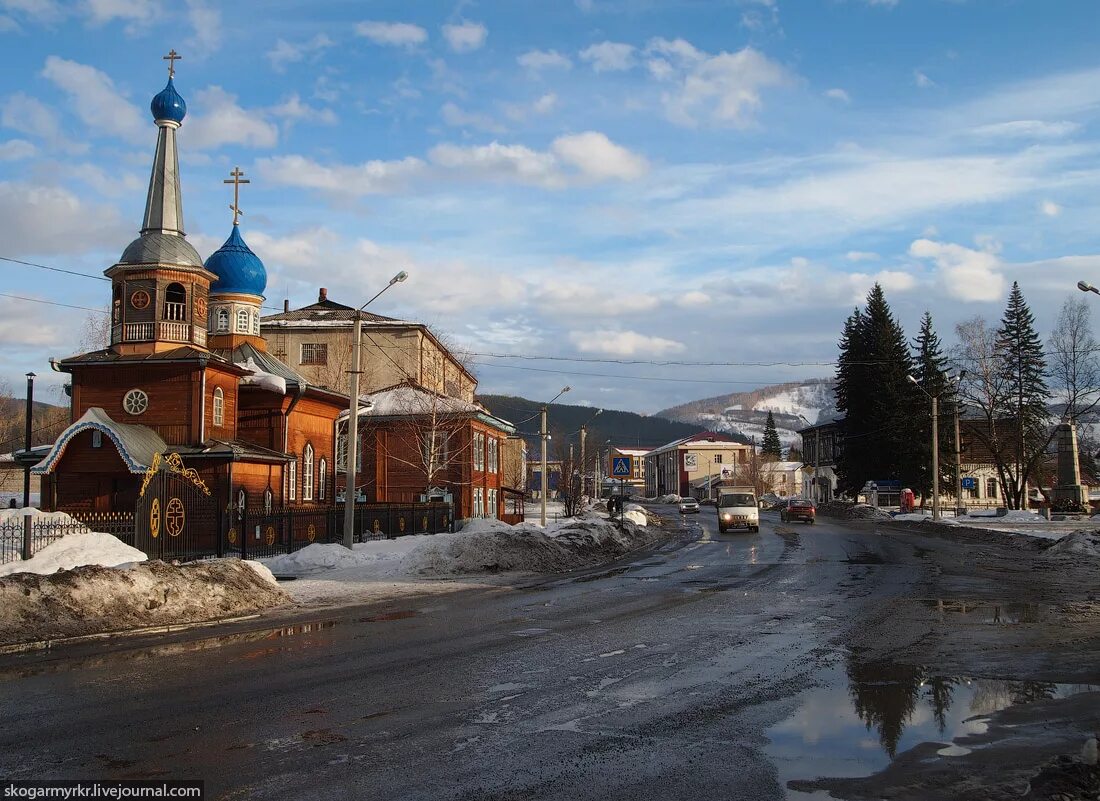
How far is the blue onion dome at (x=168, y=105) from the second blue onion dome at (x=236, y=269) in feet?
24.0

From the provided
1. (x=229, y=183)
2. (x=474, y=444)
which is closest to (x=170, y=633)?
(x=229, y=183)

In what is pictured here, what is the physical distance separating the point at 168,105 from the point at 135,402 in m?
11.2

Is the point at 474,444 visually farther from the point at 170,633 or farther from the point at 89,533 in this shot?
the point at 170,633

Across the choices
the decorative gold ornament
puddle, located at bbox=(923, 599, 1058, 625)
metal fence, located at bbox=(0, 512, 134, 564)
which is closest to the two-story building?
the decorative gold ornament

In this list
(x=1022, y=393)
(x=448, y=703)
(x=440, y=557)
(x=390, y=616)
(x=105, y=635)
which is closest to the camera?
(x=448, y=703)

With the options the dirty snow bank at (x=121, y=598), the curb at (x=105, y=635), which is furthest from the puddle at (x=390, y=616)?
the dirty snow bank at (x=121, y=598)

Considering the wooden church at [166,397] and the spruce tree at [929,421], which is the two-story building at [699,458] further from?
the wooden church at [166,397]

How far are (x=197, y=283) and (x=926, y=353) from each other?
215 feet

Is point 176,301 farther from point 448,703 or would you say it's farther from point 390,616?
point 448,703

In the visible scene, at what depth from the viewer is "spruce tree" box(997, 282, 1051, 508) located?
63341 mm

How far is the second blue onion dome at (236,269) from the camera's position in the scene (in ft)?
133

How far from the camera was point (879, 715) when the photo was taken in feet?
26.2

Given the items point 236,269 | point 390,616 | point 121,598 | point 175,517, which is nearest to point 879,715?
point 390,616

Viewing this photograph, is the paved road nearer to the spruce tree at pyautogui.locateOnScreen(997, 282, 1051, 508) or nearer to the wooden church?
the wooden church
